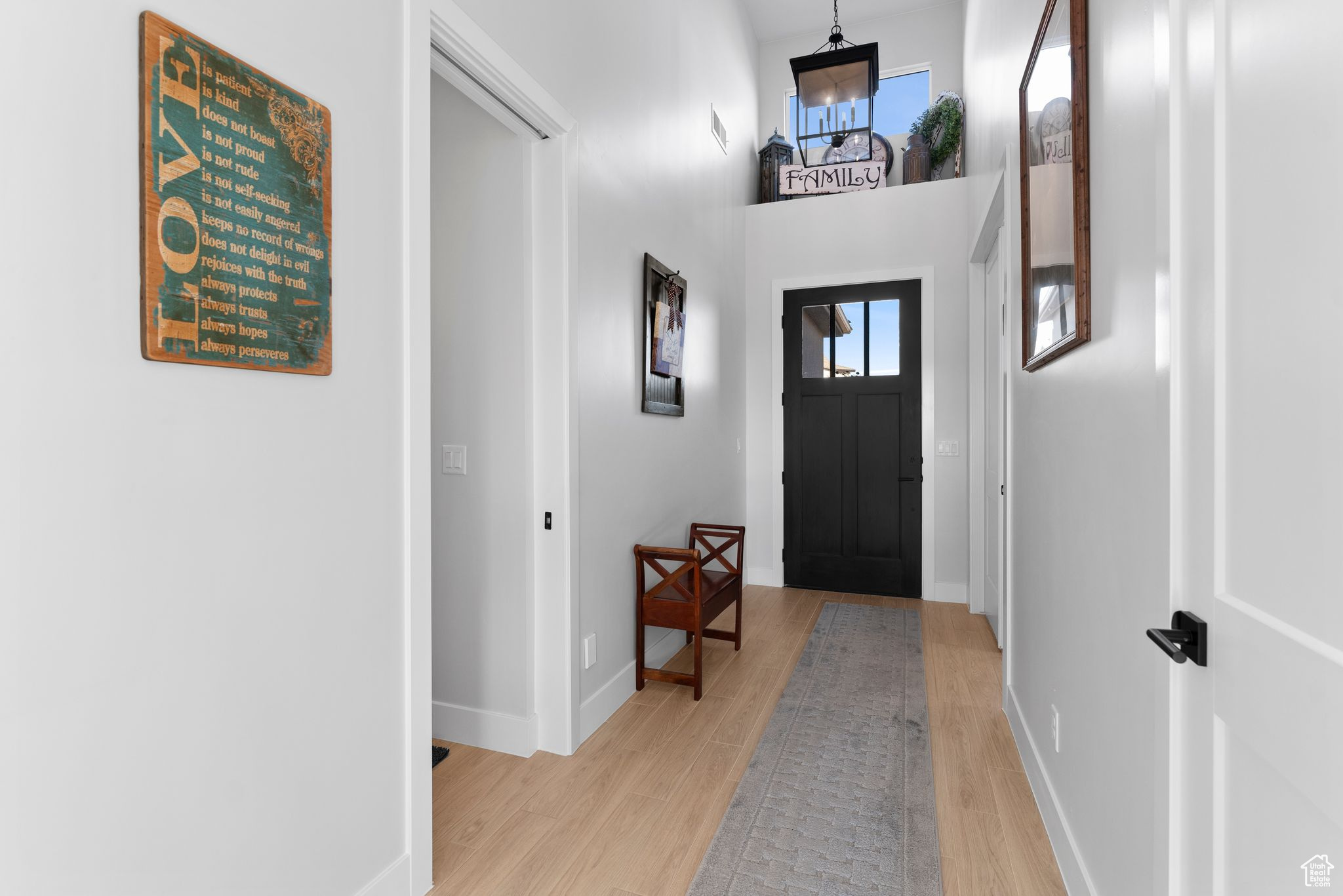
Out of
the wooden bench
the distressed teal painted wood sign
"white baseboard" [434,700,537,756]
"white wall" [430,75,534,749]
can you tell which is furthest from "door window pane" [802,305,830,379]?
the distressed teal painted wood sign

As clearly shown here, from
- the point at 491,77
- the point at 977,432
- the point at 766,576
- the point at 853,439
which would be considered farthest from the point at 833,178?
the point at 491,77

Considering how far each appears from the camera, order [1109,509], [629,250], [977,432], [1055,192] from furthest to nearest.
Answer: [977,432] < [629,250] < [1055,192] < [1109,509]

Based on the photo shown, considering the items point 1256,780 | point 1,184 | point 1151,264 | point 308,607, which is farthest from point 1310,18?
point 308,607

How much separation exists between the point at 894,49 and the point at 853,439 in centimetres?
299

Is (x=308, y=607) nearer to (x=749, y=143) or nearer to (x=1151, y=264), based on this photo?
(x=1151, y=264)

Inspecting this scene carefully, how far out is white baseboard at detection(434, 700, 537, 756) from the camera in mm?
2309

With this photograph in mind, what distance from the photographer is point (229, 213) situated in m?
1.12

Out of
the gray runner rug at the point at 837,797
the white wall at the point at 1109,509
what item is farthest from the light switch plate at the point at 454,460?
the white wall at the point at 1109,509

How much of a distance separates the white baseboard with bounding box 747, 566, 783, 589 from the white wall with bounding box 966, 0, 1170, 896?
8.42 ft

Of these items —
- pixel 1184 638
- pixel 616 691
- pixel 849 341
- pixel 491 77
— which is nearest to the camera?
pixel 1184 638

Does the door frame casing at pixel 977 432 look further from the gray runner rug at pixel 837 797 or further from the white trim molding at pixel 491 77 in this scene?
the white trim molding at pixel 491 77

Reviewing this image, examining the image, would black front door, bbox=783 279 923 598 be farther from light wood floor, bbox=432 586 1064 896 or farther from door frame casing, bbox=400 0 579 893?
door frame casing, bbox=400 0 579 893

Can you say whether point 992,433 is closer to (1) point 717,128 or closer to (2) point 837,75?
(2) point 837,75

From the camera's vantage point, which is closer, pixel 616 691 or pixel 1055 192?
pixel 1055 192
